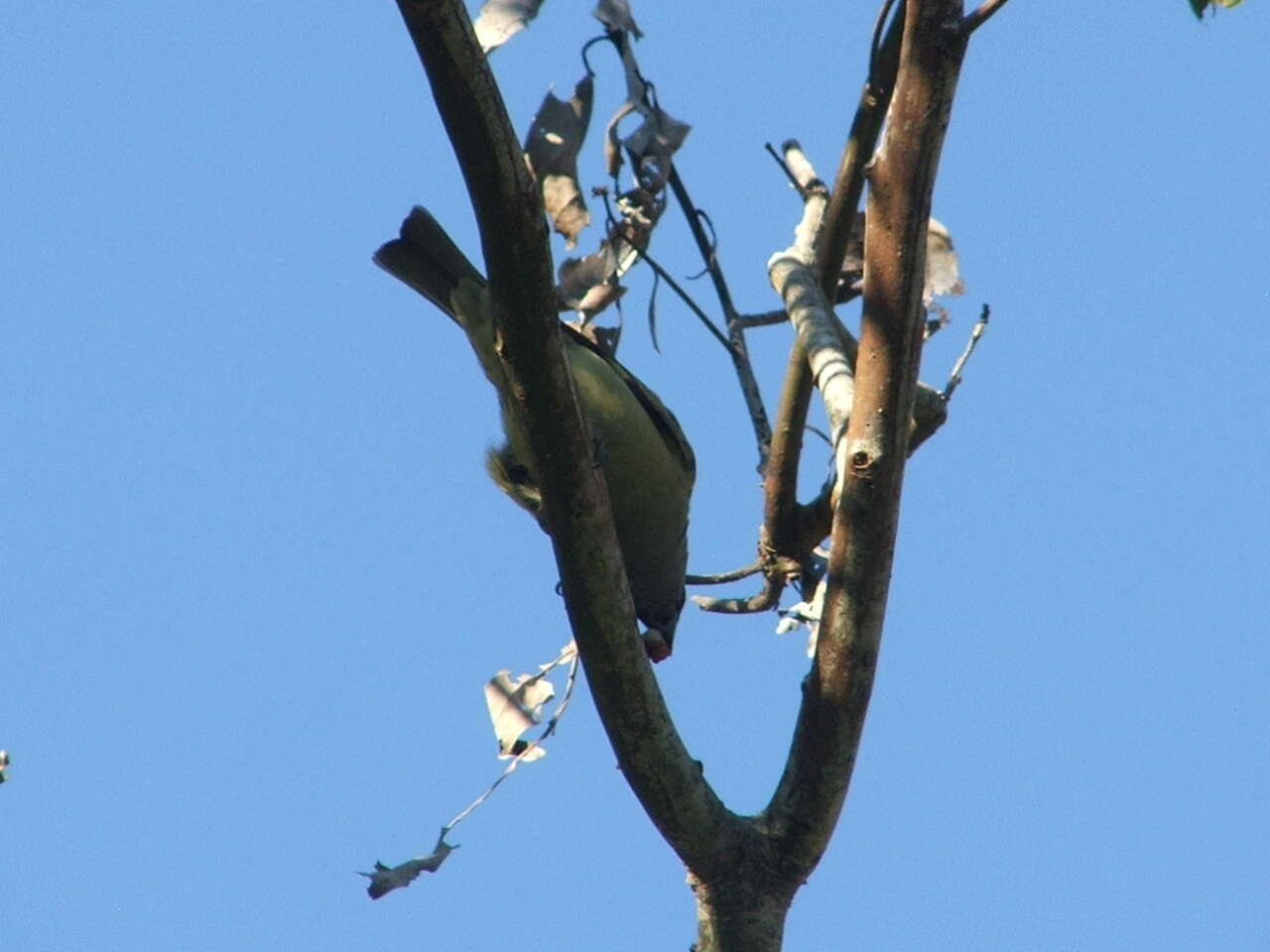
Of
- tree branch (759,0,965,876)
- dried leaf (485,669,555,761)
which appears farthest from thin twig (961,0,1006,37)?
dried leaf (485,669,555,761)

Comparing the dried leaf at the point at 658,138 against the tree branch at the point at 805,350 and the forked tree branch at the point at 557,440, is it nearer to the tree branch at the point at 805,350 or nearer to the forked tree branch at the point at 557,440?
the tree branch at the point at 805,350

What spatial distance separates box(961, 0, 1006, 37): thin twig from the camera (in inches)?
106

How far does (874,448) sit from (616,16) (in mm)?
1528

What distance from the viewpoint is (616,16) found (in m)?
4.02

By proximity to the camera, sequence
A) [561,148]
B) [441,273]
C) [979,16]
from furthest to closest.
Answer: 1. [441,273]
2. [561,148]
3. [979,16]

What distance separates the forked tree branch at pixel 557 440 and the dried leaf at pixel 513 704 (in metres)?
0.79

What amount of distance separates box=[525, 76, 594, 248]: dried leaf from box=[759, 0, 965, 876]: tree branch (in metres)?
1.11

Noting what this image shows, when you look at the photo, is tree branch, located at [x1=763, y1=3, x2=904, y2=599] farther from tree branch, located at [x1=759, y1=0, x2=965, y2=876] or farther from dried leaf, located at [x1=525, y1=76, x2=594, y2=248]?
tree branch, located at [x1=759, y1=0, x2=965, y2=876]

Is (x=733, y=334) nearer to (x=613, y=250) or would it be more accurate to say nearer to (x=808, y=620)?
(x=613, y=250)

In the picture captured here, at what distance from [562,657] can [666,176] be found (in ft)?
4.29

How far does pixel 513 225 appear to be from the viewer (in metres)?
2.80

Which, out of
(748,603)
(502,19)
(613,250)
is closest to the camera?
(502,19)

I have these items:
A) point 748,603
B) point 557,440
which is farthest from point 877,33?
point 748,603

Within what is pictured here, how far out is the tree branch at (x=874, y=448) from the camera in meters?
2.81
